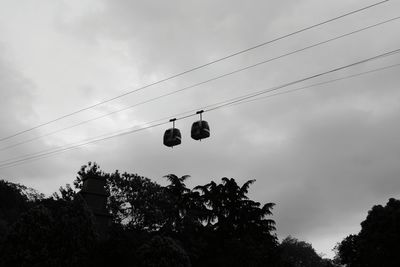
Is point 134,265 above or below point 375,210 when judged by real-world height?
below

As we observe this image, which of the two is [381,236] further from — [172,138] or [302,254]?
[302,254]

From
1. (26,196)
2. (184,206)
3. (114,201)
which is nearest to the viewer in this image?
(184,206)

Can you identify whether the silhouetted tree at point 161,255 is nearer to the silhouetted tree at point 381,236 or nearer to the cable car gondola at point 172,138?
the cable car gondola at point 172,138

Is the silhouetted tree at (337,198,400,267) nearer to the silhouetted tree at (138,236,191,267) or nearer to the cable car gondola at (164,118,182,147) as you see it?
the silhouetted tree at (138,236,191,267)

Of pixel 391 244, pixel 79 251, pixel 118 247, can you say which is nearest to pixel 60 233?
pixel 79 251

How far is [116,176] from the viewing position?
5578cm

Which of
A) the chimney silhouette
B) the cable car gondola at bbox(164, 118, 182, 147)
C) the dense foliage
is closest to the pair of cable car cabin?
the cable car gondola at bbox(164, 118, 182, 147)

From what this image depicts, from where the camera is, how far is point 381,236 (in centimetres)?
4438

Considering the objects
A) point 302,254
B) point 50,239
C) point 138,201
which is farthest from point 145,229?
point 302,254

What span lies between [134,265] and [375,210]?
34762mm

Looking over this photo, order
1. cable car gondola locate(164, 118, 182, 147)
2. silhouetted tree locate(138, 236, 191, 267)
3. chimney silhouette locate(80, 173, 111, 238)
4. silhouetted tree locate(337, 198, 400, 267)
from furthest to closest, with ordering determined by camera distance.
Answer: silhouetted tree locate(337, 198, 400, 267) → chimney silhouette locate(80, 173, 111, 238) → silhouetted tree locate(138, 236, 191, 267) → cable car gondola locate(164, 118, 182, 147)

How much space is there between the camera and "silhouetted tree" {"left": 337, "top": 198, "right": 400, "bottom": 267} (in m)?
43.0

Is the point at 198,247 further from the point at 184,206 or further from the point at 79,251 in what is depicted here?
the point at 79,251

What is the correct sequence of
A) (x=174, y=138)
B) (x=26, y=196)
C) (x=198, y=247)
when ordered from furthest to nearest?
(x=26, y=196), (x=198, y=247), (x=174, y=138)
